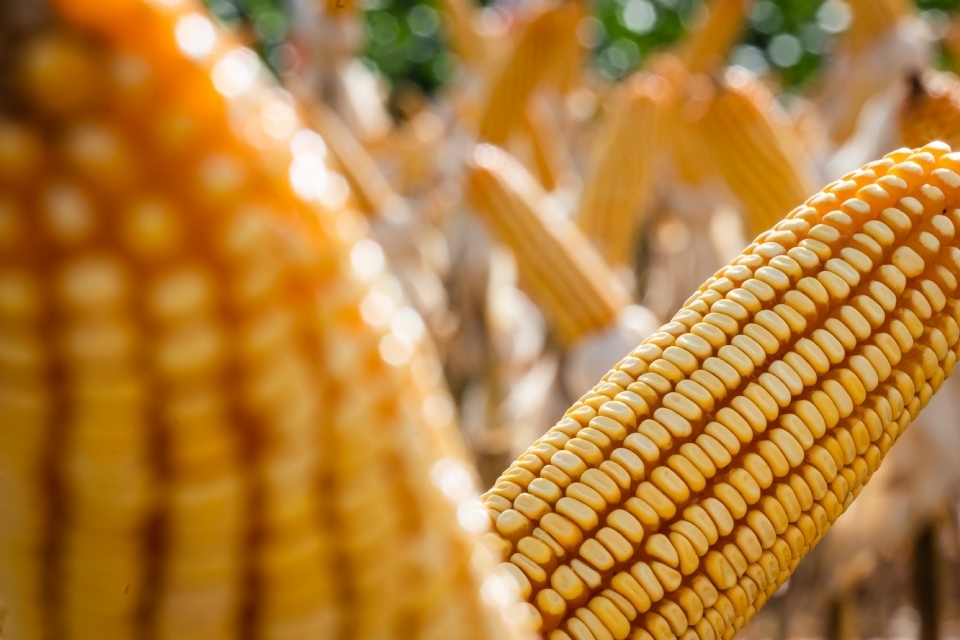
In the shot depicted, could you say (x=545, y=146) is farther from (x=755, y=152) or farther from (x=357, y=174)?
(x=755, y=152)

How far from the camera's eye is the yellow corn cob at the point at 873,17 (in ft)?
4.51

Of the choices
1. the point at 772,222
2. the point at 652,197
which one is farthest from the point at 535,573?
the point at 652,197

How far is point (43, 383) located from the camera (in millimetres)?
144

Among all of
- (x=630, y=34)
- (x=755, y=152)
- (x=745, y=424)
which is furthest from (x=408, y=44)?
(x=745, y=424)

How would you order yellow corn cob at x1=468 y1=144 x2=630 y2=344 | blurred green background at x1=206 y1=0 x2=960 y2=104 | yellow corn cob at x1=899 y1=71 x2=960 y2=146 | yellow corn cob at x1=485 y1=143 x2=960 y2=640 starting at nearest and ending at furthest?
yellow corn cob at x1=485 y1=143 x2=960 y2=640 → yellow corn cob at x1=899 y1=71 x2=960 y2=146 → yellow corn cob at x1=468 y1=144 x2=630 y2=344 → blurred green background at x1=206 y1=0 x2=960 y2=104

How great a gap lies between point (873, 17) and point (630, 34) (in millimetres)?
3023

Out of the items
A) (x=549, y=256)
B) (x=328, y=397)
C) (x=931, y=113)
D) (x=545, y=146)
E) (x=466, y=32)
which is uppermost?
(x=328, y=397)

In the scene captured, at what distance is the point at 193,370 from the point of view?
15 cm

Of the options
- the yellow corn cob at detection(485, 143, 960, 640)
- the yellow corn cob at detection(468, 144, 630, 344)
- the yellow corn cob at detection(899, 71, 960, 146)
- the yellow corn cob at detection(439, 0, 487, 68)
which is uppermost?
the yellow corn cob at detection(485, 143, 960, 640)

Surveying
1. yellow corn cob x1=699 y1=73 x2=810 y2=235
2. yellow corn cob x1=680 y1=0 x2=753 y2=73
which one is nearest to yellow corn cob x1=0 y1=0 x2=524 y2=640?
yellow corn cob x1=699 y1=73 x2=810 y2=235

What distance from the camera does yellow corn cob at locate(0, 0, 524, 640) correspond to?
136 mm

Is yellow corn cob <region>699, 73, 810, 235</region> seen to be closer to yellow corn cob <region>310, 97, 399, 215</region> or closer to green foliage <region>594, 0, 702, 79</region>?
yellow corn cob <region>310, 97, 399, 215</region>

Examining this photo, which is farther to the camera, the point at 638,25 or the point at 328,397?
the point at 638,25

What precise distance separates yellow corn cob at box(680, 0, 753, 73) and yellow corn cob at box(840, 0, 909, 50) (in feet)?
0.80
